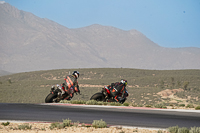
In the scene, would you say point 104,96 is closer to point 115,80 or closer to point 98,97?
point 98,97

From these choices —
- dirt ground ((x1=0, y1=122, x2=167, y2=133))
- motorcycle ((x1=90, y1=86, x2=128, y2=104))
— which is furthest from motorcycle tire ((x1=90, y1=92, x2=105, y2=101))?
dirt ground ((x1=0, y1=122, x2=167, y2=133))

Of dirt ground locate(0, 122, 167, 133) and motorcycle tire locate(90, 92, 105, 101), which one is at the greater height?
motorcycle tire locate(90, 92, 105, 101)

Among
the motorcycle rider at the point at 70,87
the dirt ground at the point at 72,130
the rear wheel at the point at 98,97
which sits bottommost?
the dirt ground at the point at 72,130

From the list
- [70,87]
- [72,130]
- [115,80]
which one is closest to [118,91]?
[70,87]

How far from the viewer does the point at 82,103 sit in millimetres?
20906

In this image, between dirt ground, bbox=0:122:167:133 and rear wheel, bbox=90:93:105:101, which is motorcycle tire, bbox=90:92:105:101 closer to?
rear wheel, bbox=90:93:105:101

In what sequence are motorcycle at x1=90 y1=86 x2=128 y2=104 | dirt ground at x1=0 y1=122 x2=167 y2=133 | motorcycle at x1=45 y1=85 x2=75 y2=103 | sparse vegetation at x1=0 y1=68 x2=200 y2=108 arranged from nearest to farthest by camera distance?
1. dirt ground at x1=0 y1=122 x2=167 y2=133
2. motorcycle at x1=45 y1=85 x2=75 y2=103
3. motorcycle at x1=90 y1=86 x2=128 y2=104
4. sparse vegetation at x1=0 y1=68 x2=200 y2=108

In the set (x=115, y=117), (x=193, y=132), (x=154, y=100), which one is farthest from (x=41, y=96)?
(x=193, y=132)

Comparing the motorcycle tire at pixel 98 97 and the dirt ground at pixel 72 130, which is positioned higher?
the motorcycle tire at pixel 98 97

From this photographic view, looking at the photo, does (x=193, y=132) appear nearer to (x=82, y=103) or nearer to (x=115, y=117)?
(x=115, y=117)

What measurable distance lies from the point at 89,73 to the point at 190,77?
36398 mm

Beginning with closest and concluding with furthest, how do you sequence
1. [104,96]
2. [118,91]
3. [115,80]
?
[118,91] → [104,96] → [115,80]

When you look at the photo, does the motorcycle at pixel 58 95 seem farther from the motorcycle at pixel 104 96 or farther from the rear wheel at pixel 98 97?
the motorcycle at pixel 104 96

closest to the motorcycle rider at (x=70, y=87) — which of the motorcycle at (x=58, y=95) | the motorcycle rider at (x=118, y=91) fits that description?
the motorcycle at (x=58, y=95)
